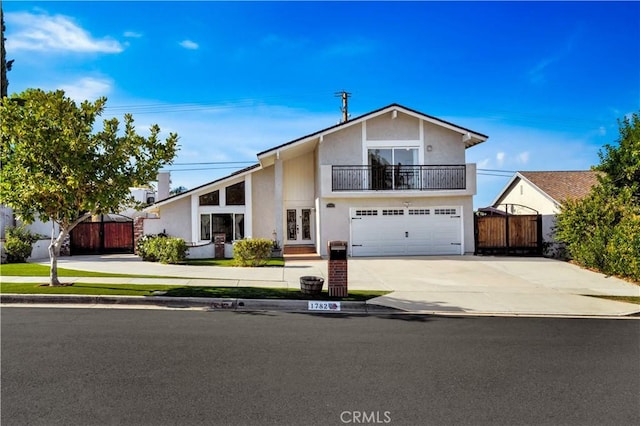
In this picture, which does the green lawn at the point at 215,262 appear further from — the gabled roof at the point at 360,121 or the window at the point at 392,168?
the window at the point at 392,168

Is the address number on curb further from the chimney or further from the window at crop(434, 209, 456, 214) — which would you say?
the chimney

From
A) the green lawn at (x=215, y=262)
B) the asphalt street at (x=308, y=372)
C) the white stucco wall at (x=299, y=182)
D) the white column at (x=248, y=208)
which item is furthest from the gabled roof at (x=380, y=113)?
the asphalt street at (x=308, y=372)

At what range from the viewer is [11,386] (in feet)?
15.9

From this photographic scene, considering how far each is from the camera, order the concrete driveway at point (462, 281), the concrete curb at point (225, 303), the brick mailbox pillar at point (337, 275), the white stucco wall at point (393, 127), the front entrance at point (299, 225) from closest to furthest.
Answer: the concrete curb at point (225, 303), the concrete driveway at point (462, 281), the brick mailbox pillar at point (337, 275), the white stucco wall at point (393, 127), the front entrance at point (299, 225)

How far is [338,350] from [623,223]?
1315 cm

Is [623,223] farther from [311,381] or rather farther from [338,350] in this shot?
[311,381]

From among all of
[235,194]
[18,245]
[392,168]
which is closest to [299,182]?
[235,194]

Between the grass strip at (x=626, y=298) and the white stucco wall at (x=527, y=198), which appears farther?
the white stucco wall at (x=527, y=198)

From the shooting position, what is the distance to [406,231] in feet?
70.7

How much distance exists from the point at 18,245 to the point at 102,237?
18.3 feet

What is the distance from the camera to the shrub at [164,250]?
1786 centimetres

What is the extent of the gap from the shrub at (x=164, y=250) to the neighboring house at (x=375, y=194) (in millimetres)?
2485

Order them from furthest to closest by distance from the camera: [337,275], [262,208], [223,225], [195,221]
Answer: [262,208] < [223,225] < [195,221] < [337,275]

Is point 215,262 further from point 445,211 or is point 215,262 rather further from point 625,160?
point 625,160
